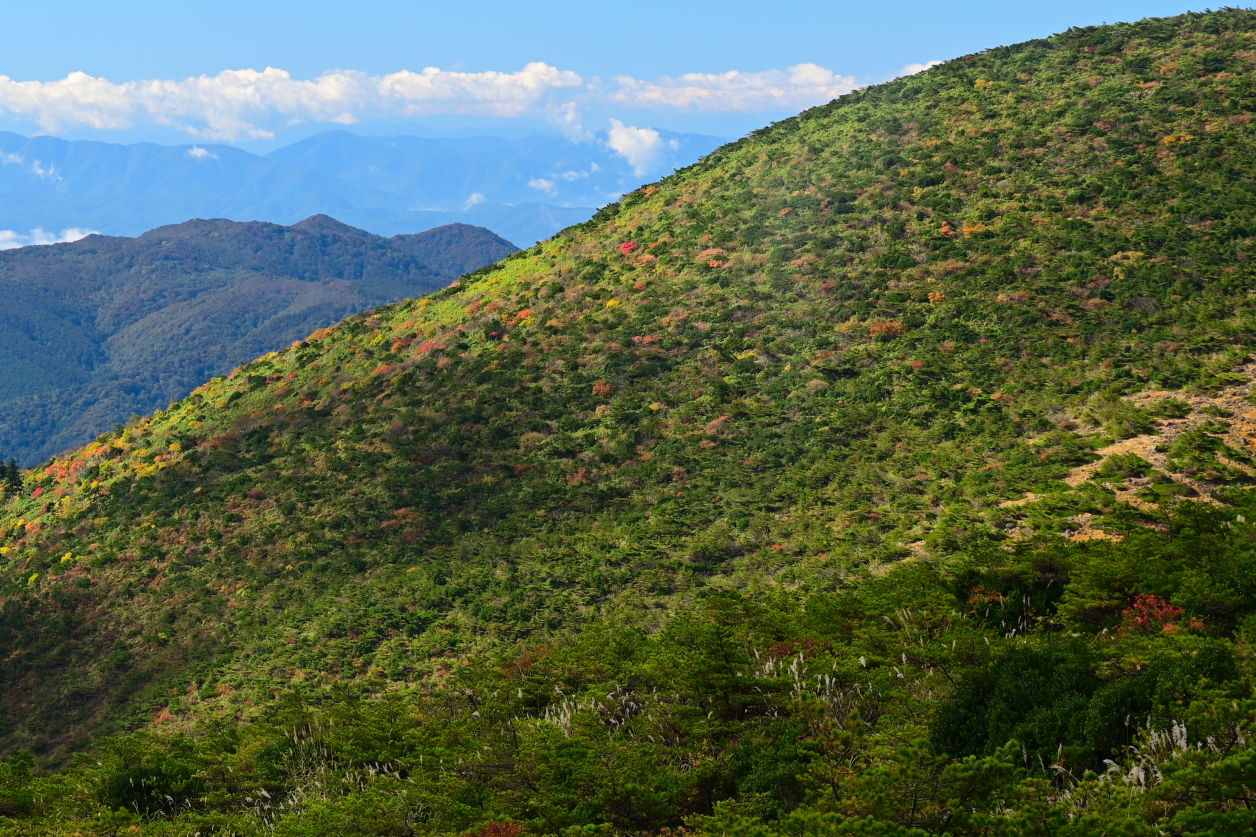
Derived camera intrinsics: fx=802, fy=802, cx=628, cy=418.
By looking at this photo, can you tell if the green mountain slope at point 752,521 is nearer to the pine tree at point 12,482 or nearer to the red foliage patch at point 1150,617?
the red foliage patch at point 1150,617

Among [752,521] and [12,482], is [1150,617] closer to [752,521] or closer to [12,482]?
[752,521]

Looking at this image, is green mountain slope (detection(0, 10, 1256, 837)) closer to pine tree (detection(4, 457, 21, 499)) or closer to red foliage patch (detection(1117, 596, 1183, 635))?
red foliage patch (detection(1117, 596, 1183, 635))

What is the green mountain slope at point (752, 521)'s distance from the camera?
39.5 feet

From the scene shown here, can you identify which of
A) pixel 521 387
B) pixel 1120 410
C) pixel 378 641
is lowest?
pixel 378 641

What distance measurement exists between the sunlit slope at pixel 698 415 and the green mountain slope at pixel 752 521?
238mm

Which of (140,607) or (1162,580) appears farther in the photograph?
(140,607)

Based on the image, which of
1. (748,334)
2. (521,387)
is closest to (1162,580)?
(748,334)

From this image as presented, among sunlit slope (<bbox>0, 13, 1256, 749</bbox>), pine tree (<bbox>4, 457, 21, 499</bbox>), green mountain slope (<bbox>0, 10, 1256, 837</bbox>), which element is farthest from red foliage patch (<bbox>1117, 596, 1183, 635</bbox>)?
pine tree (<bbox>4, 457, 21, 499</bbox>)

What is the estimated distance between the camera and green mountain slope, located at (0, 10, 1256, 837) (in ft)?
39.5

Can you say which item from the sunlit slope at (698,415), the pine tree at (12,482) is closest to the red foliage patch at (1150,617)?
the sunlit slope at (698,415)

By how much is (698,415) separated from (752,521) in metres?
9.10

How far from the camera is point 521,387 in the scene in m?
43.9

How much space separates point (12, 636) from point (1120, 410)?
44954mm

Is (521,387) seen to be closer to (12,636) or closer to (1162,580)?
(12,636)
